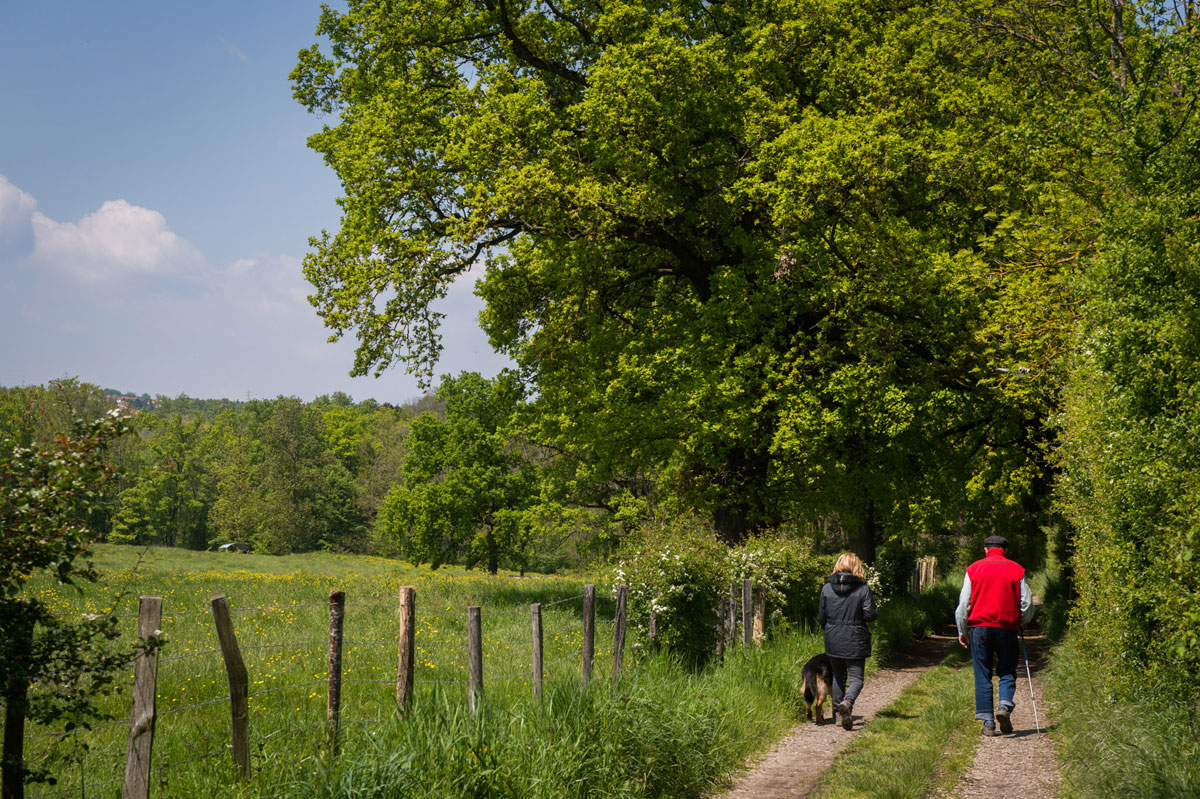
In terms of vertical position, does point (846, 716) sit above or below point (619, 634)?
below

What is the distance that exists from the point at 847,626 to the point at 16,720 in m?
8.33

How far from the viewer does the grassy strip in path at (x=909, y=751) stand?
760 cm

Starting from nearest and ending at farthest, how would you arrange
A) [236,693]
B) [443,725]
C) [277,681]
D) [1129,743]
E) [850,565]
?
[236,693] < [443,725] < [1129,743] < [277,681] < [850,565]

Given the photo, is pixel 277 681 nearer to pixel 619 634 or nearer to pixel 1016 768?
pixel 619 634

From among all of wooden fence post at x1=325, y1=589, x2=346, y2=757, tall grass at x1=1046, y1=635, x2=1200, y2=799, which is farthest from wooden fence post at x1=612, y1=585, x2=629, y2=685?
tall grass at x1=1046, y1=635, x2=1200, y2=799

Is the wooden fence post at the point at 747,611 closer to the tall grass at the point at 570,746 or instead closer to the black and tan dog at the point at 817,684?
the black and tan dog at the point at 817,684

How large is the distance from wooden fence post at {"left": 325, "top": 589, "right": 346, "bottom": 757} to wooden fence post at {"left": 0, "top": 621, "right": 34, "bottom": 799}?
2.00m

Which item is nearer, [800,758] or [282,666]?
[800,758]

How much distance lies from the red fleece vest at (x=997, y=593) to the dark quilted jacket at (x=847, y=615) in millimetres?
1116

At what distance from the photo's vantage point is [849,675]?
1062cm

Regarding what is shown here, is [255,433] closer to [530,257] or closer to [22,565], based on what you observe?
[530,257]

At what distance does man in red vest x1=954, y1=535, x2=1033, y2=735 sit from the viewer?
9.81 meters

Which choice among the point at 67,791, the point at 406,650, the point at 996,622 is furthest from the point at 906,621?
the point at 67,791

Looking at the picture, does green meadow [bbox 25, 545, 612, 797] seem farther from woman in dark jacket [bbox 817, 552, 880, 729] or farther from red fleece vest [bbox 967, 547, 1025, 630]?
red fleece vest [bbox 967, 547, 1025, 630]
